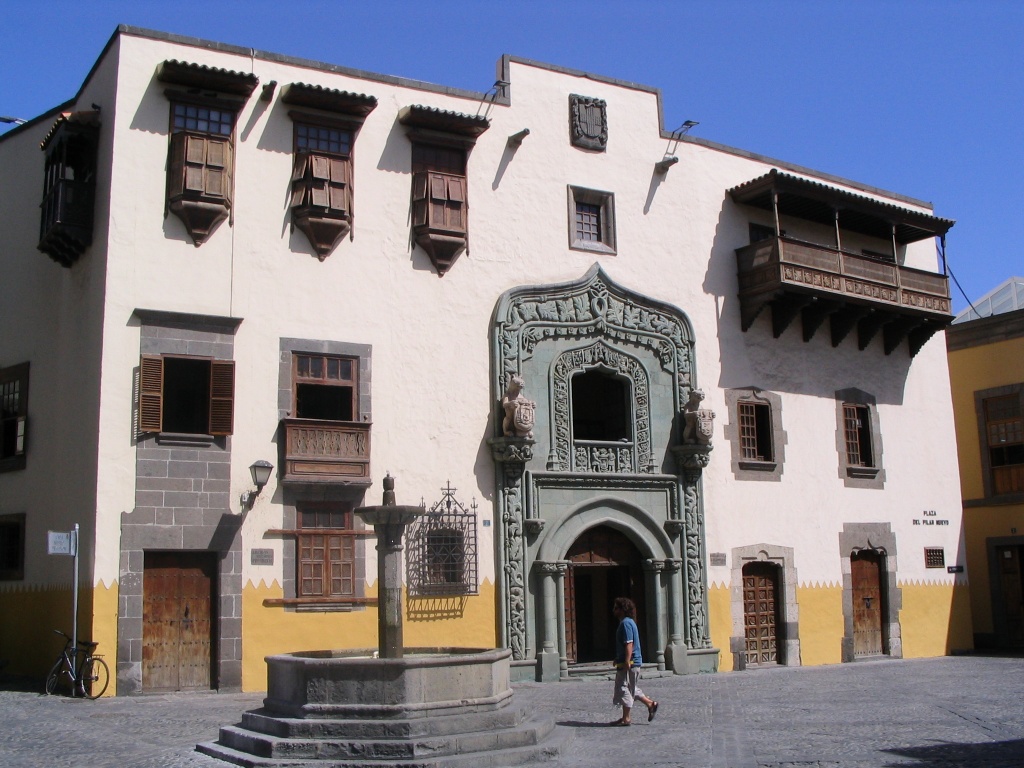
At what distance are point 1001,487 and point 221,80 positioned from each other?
2063cm

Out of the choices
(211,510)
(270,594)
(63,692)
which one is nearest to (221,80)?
(211,510)

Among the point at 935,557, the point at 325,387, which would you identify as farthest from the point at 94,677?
the point at 935,557

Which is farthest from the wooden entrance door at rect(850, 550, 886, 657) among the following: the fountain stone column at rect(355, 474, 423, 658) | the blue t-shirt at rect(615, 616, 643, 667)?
the fountain stone column at rect(355, 474, 423, 658)

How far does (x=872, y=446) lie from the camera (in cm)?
2569

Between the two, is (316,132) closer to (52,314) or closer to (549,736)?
(52,314)

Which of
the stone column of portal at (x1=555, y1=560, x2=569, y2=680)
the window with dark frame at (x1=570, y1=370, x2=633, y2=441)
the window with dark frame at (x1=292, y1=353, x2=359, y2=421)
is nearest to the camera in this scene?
the window with dark frame at (x1=292, y1=353, x2=359, y2=421)

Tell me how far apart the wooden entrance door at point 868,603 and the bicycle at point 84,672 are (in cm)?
1561

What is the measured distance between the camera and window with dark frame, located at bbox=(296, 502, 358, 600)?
728 inches

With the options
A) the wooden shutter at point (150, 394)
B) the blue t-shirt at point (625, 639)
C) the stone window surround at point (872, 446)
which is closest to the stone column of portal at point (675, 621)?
the stone window surround at point (872, 446)

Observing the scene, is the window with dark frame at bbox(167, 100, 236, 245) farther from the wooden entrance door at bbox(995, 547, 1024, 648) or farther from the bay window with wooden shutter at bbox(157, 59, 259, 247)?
the wooden entrance door at bbox(995, 547, 1024, 648)

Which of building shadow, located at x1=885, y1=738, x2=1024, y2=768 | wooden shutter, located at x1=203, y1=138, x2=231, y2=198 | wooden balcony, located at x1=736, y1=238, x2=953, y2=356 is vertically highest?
wooden shutter, located at x1=203, y1=138, x2=231, y2=198

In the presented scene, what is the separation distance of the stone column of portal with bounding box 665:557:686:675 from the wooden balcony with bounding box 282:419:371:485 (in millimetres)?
6509

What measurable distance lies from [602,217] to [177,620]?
11.3 m

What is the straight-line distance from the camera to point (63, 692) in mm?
17203
